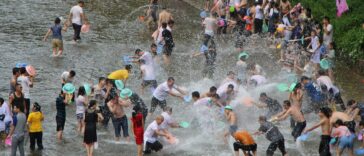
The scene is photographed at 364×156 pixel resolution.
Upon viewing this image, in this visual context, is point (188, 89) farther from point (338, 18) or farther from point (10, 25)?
point (10, 25)

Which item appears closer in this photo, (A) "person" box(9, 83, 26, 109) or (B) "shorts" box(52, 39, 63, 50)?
(A) "person" box(9, 83, 26, 109)

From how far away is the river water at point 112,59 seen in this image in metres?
16.9

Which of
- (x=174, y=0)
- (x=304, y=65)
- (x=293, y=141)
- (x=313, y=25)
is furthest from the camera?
(x=174, y=0)

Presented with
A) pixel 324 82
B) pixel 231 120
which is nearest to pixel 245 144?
pixel 231 120

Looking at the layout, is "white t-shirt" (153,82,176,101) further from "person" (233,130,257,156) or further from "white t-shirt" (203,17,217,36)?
"white t-shirt" (203,17,217,36)

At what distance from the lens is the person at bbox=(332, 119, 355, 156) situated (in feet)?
51.1

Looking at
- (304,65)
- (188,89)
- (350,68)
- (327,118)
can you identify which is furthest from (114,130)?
(350,68)

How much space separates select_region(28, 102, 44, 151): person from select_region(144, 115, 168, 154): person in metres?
2.14

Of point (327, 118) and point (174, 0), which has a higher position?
point (174, 0)

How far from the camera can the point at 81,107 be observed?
16844mm

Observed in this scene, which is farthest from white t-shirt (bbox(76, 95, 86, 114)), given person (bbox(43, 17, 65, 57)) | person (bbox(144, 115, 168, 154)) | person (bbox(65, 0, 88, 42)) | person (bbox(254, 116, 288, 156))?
person (bbox(65, 0, 88, 42))

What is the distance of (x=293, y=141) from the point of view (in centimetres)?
1722

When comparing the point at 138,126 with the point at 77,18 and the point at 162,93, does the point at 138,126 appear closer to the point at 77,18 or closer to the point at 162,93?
the point at 162,93

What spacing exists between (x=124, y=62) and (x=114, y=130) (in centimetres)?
540
